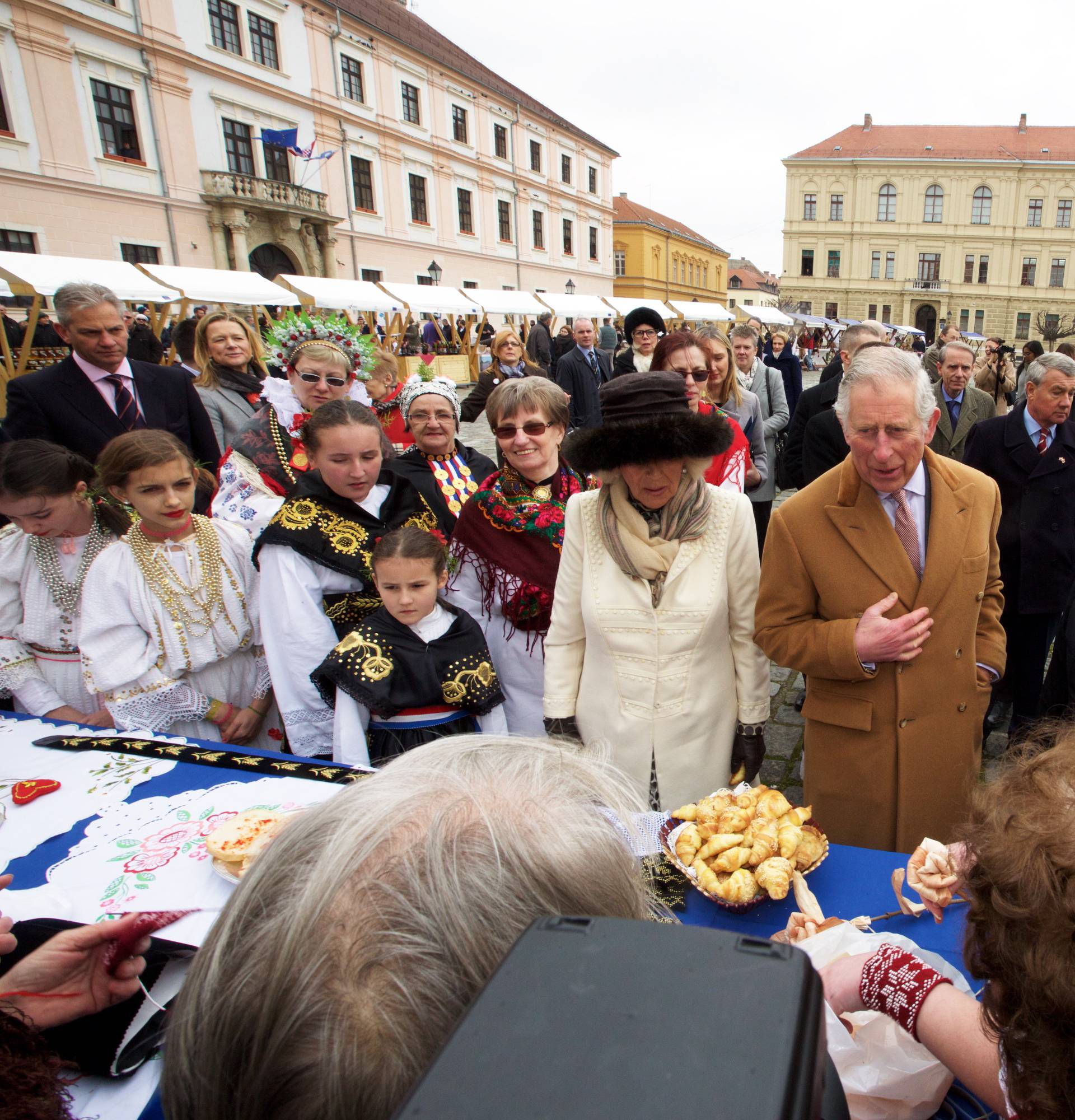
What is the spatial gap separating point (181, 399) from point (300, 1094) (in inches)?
167

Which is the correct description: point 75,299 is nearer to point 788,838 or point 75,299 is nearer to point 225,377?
point 225,377

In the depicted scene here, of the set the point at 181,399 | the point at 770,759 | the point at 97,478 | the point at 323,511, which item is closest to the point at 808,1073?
the point at 323,511

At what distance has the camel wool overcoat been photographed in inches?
78.8

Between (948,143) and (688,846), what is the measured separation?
69.2m

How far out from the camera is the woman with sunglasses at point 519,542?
270 cm

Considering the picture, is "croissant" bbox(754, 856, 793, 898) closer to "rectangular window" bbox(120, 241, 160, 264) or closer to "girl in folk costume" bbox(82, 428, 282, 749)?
"girl in folk costume" bbox(82, 428, 282, 749)

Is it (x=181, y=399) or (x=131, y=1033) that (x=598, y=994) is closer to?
(x=131, y=1033)

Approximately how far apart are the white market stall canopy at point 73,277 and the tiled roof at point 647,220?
41.1 meters

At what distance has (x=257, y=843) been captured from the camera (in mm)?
1655

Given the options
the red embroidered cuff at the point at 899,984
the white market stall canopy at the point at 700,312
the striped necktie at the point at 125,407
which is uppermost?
the white market stall canopy at the point at 700,312

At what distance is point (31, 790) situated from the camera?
2.00 meters

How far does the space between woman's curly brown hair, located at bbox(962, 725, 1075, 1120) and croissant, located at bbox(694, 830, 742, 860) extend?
0.68 meters

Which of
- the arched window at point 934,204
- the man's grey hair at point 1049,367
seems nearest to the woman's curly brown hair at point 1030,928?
the man's grey hair at point 1049,367

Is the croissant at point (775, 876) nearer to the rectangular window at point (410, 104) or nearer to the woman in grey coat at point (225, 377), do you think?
the woman in grey coat at point (225, 377)
